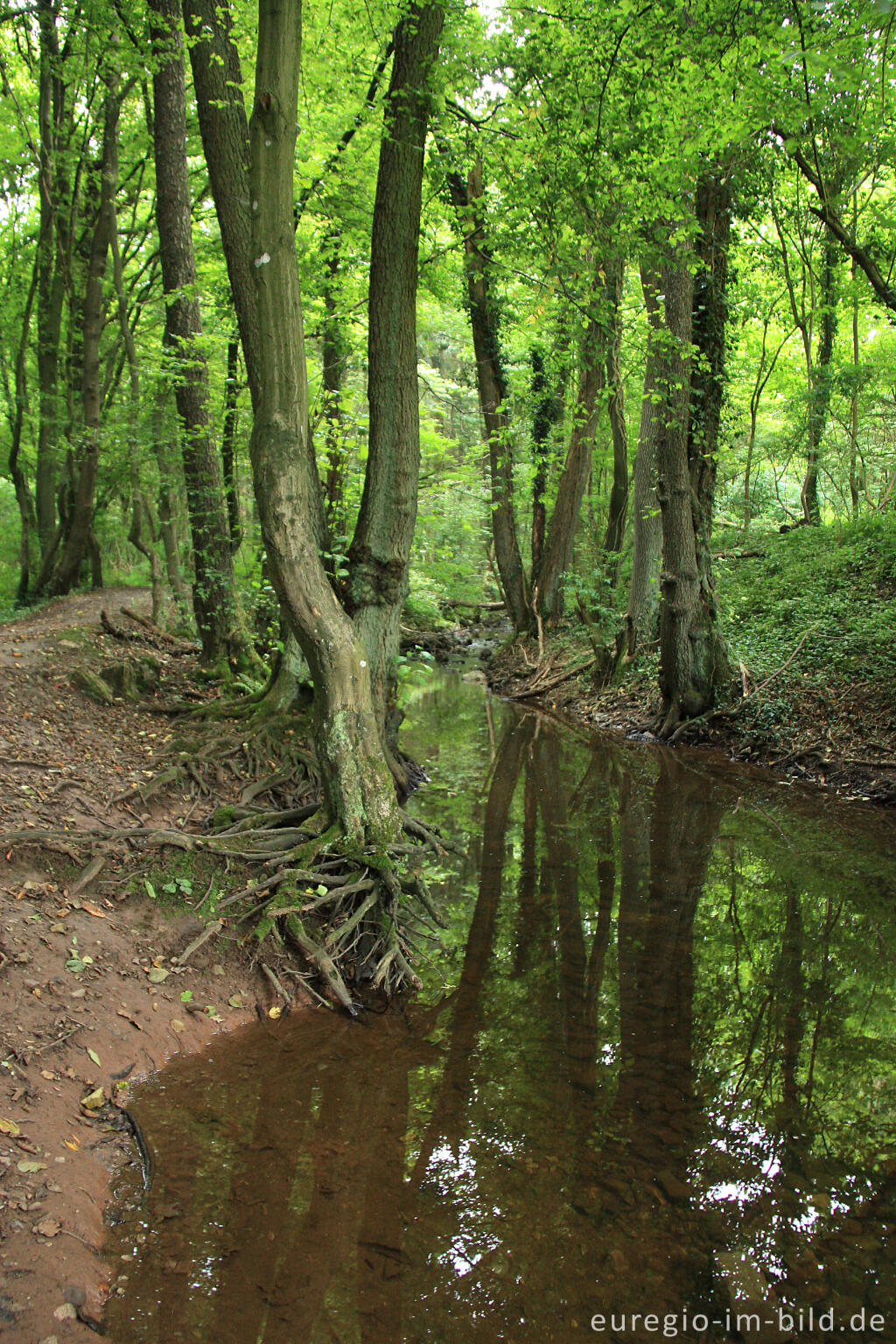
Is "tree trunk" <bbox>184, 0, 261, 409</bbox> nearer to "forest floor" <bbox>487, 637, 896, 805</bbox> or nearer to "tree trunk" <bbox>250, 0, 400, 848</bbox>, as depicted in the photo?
"tree trunk" <bbox>250, 0, 400, 848</bbox>

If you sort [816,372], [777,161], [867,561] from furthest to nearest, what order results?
[816,372], [867,561], [777,161]

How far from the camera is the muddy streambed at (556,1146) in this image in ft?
8.75

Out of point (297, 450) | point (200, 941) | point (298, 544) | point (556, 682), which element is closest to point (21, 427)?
point (556, 682)

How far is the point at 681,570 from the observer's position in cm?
1074

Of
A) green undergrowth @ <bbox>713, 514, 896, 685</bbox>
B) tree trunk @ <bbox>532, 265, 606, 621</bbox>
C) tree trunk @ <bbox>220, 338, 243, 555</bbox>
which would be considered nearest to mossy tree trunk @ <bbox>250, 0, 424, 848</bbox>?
tree trunk @ <bbox>220, 338, 243, 555</bbox>

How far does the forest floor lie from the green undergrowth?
296 mm

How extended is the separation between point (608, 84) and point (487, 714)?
33.3ft

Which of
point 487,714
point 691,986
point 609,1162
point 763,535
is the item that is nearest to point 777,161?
point 763,535

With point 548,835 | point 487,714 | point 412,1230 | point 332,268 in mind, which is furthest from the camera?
point 487,714

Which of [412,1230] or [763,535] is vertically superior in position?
[763,535]

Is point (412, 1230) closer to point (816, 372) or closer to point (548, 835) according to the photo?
point (548, 835)

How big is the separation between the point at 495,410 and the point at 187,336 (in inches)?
223

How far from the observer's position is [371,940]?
5016 millimetres

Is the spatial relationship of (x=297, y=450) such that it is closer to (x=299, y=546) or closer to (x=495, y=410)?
(x=299, y=546)
